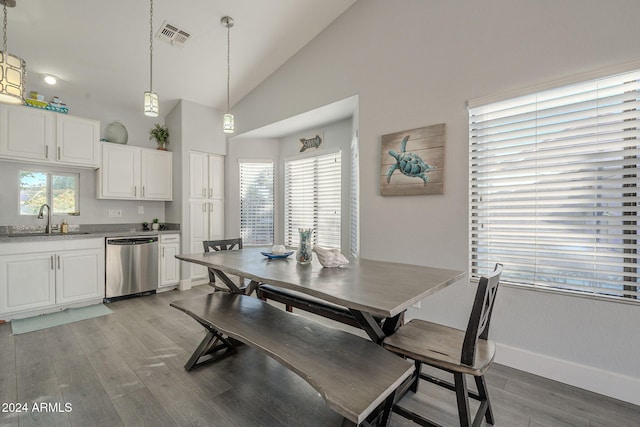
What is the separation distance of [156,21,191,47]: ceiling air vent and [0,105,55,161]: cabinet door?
1.78 m

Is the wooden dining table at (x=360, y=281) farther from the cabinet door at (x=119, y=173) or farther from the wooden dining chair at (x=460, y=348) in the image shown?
the cabinet door at (x=119, y=173)

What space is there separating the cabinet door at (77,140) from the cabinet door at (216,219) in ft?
5.55

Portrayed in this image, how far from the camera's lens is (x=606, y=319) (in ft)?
6.34

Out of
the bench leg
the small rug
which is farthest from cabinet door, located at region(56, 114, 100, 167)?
the bench leg

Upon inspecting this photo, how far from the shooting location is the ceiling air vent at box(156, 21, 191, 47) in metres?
3.17

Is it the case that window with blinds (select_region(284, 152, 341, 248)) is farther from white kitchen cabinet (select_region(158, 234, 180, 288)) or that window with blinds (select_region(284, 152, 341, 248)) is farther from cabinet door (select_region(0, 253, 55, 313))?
cabinet door (select_region(0, 253, 55, 313))

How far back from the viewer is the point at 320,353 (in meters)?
1.45

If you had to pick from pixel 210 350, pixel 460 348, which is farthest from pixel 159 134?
pixel 460 348

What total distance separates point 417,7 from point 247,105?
295 centimetres

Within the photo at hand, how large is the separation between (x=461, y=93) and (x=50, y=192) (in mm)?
5195

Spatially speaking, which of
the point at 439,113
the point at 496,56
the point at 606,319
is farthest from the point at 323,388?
the point at 496,56

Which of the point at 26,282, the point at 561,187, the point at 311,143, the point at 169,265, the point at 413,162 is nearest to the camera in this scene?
the point at 561,187

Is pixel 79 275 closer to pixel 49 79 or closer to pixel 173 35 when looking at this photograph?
pixel 49 79

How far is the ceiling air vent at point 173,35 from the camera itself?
317cm
